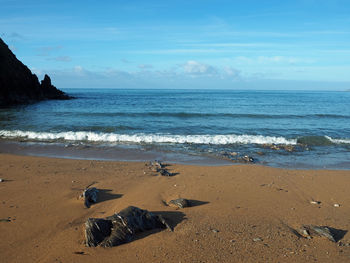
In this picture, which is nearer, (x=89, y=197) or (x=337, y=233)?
(x=337, y=233)

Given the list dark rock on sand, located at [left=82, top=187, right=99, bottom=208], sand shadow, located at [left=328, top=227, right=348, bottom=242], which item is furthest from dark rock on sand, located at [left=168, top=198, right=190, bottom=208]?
sand shadow, located at [left=328, top=227, right=348, bottom=242]

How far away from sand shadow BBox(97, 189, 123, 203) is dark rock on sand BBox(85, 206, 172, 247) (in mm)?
1428

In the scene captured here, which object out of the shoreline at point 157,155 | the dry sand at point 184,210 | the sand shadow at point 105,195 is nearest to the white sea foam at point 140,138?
the shoreline at point 157,155

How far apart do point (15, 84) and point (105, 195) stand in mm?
33095

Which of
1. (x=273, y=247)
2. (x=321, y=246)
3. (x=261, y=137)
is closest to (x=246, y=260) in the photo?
(x=273, y=247)

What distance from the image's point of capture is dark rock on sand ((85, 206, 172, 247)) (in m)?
3.64

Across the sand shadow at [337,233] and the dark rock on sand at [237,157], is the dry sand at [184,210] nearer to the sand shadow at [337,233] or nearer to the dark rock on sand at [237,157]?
the sand shadow at [337,233]

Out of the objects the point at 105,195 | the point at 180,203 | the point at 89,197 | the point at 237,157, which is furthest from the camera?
the point at 237,157

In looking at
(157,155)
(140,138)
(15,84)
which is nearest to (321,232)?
(157,155)

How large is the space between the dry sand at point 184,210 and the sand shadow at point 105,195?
22 mm

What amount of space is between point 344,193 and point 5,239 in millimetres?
6929

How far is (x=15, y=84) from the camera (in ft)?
104

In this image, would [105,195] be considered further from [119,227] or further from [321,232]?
[321,232]

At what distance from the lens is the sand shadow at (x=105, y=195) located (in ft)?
17.4
